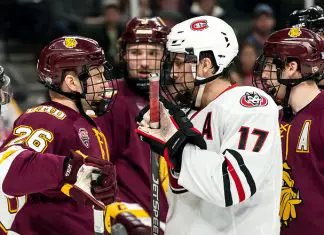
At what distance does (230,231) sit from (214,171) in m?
0.26

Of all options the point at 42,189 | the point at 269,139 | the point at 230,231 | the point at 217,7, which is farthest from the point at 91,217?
the point at 217,7

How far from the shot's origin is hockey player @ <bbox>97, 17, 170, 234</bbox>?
3.83m

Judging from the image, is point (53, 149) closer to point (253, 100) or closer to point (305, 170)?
point (253, 100)

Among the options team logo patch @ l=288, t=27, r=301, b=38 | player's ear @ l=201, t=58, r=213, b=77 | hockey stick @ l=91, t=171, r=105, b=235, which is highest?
player's ear @ l=201, t=58, r=213, b=77

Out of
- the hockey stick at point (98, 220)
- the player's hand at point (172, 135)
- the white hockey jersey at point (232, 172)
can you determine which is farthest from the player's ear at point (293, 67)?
the hockey stick at point (98, 220)

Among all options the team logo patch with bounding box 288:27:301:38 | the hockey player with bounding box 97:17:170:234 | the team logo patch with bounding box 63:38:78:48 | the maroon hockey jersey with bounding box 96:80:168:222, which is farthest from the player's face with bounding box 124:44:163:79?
the team logo patch with bounding box 288:27:301:38

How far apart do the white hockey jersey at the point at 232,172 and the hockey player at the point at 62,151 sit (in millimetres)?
308

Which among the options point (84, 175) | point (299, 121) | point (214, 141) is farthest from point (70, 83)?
point (299, 121)

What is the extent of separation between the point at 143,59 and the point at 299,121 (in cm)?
119

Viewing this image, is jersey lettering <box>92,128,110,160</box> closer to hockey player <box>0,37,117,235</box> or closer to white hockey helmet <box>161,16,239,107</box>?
hockey player <box>0,37,117,235</box>

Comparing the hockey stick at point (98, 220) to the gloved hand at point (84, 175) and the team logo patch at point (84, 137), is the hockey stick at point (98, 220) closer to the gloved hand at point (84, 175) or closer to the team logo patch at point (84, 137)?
the gloved hand at point (84, 175)

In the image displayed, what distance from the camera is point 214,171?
8.13 feet

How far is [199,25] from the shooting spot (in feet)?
9.02

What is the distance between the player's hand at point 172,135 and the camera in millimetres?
2521
